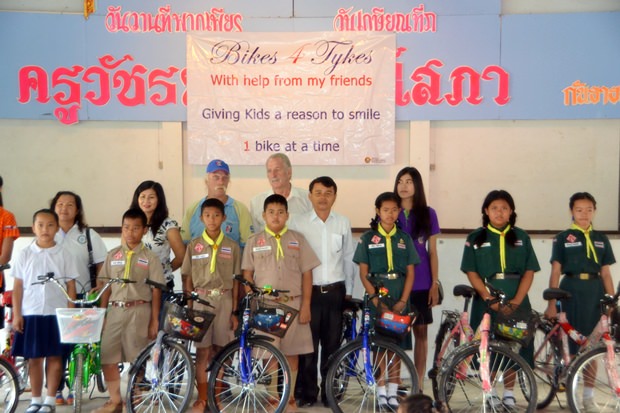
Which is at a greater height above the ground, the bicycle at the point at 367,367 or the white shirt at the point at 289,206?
the white shirt at the point at 289,206

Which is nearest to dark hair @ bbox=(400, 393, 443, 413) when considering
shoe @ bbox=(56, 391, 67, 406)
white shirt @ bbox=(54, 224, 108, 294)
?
white shirt @ bbox=(54, 224, 108, 294)

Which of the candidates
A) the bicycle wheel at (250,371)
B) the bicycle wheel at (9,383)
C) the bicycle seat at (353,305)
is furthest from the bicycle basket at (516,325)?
the bicycle wheel at (9,383)

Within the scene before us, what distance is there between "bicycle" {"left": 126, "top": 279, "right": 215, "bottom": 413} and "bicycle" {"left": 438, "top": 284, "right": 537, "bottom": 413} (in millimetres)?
1636

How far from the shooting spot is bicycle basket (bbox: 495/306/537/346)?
14.6 feet

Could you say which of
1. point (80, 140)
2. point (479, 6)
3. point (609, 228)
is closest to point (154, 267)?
point (80, 140)

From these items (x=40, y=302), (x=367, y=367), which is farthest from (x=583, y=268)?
(x=40, y=302)

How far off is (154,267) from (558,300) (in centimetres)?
294

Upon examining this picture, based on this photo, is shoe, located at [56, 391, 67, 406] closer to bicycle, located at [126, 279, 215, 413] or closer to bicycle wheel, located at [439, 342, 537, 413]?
bicycle, located at [126, 279, 215, 413]

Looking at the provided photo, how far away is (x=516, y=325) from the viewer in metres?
4.45

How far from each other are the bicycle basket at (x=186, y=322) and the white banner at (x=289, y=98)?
125 inches

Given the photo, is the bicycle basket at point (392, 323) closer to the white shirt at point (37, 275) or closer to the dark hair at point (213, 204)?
the dark hair at point (213, 204)

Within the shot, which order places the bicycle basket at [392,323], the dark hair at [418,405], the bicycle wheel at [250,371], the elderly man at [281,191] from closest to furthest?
the dark hair at [418,405]
the bicycle wheel at [250,371]
the bicycle basket at [392,323]
the elderly man at [281,191]

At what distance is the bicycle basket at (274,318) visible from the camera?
14.4 ft

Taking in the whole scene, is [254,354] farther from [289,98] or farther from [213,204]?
[289,98]
